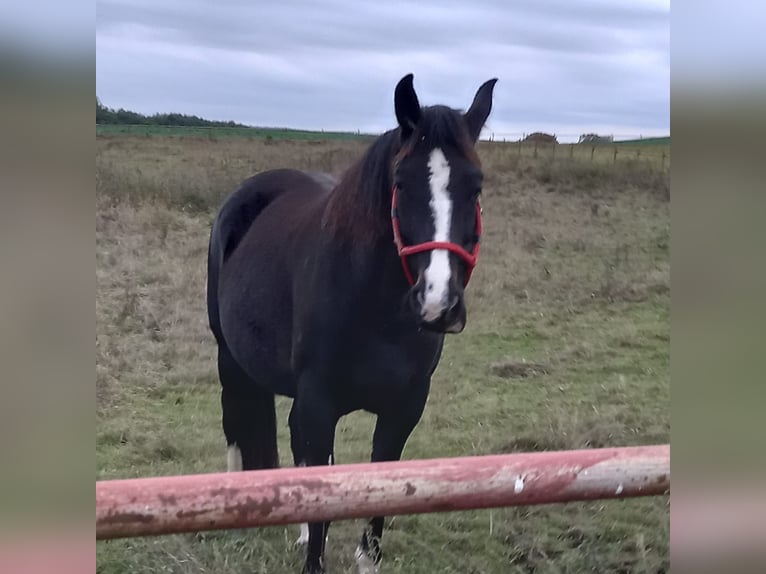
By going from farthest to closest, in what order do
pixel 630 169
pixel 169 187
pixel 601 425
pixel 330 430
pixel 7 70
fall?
1. pixel 601 425
2. pixel 630 169
3. pixel 169 187
4. pixel 330 430
5. pixel 7 70

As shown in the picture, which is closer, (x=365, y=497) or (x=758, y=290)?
(x=758, y=290)

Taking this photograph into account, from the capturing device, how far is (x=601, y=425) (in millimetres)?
2342

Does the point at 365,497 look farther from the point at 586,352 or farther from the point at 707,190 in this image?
the point at 586,352

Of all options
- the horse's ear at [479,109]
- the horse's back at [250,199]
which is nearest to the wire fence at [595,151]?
the horse's ear at [479,109]

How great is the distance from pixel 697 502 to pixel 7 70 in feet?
2.27

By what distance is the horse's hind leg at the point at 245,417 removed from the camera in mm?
2105

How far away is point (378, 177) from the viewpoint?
1618 mm

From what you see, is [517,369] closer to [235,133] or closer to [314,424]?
[314,424]

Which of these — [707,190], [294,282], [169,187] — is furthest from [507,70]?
[707,190]

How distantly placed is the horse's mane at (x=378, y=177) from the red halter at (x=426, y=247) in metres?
0.07

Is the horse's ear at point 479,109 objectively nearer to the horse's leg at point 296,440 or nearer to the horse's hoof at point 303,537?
the horse's leg at point 296,440

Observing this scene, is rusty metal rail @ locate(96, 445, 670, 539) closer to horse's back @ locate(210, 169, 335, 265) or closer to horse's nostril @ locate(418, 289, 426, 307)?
horse's nostril @ locate(418, 289, 426, 307)

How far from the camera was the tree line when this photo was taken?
159 centimetres

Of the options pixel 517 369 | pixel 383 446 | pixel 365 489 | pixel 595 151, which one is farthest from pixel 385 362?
pixel 595 151
